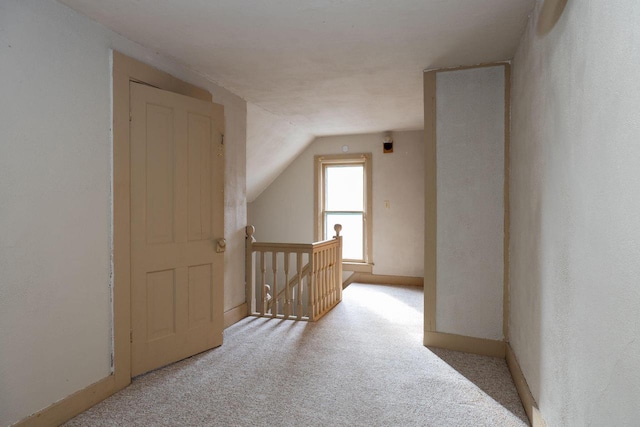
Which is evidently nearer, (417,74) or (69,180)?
(69,180)

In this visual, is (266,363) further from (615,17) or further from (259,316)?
(615,17)


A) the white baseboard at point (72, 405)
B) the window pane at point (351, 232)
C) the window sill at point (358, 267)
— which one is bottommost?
the white baseboard at point (72, 405)

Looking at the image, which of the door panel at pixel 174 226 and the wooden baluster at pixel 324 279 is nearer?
the door panel at pixel 174 226

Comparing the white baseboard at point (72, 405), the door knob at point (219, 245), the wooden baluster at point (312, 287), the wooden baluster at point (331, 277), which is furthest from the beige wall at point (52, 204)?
the wooden baluster at point (331, 277)

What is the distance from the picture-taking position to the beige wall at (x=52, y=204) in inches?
75.7

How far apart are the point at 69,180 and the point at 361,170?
14.8ft

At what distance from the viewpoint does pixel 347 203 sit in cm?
626

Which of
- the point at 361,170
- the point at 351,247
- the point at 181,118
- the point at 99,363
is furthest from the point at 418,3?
the point at 351,247

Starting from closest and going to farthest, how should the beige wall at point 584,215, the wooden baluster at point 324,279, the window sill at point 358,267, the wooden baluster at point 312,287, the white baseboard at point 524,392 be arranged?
the beige wall at point 584,215
the white baseboard at point 524,392
the wooden baluster at point 312,287
the wooden baluster at point 324,279
the window sill at point 358,267

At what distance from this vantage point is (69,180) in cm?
223

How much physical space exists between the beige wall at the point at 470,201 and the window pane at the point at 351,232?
2.97m

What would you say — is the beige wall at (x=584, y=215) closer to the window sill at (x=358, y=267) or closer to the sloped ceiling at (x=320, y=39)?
the sloped ceiling at (x=320, y=39)

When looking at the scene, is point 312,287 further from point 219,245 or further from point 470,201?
point 470,201

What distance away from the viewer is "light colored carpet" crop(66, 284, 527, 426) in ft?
7.23
